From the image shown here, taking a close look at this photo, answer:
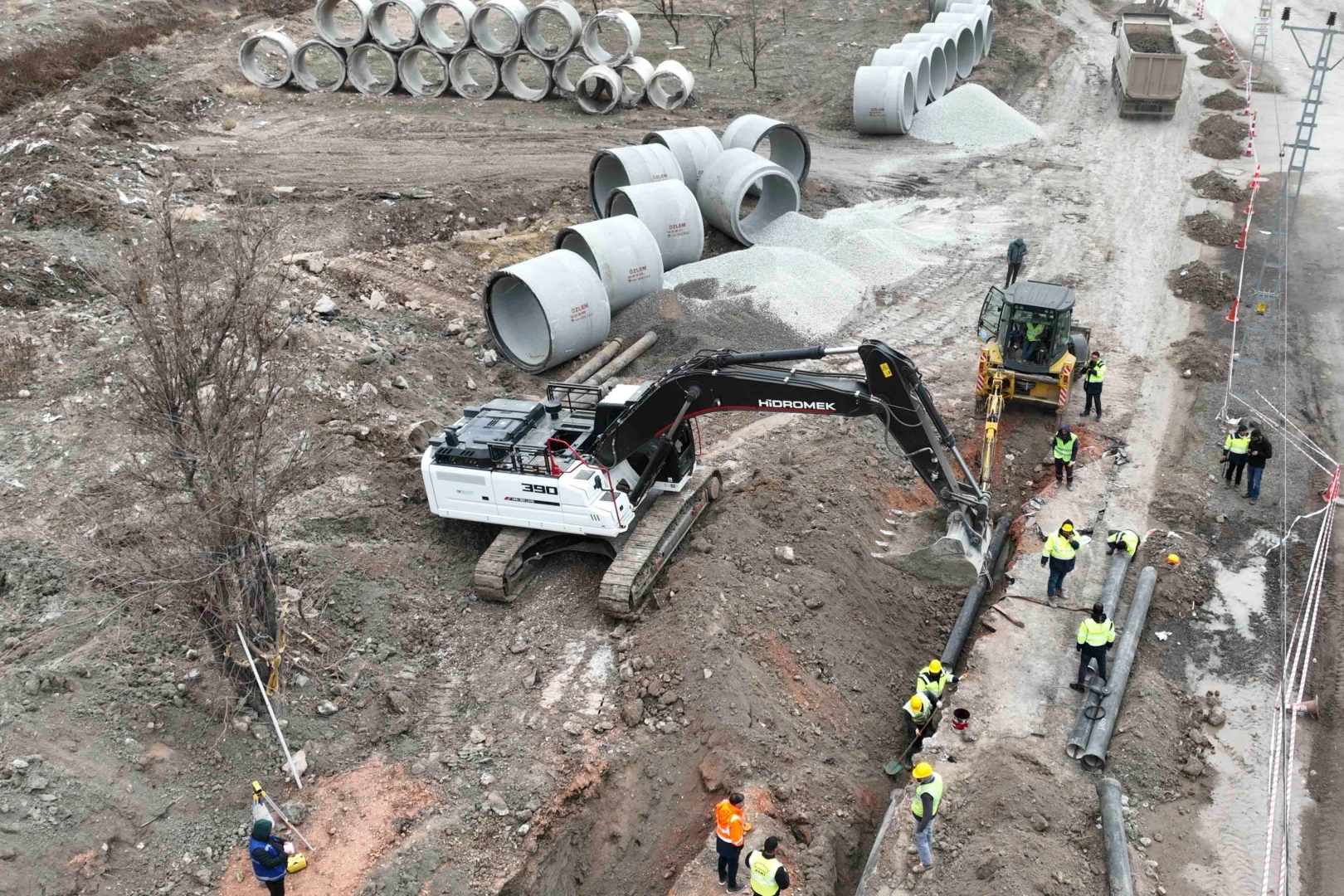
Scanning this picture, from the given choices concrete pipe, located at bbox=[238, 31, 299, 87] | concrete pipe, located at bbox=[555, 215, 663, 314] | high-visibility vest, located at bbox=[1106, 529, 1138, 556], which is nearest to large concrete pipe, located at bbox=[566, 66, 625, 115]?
concrete pipe, located at bbox=[238, 31, 299, 87]

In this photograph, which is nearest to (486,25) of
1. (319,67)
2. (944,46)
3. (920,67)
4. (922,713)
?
(319,67)

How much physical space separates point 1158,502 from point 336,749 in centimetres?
1156

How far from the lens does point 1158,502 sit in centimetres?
1566

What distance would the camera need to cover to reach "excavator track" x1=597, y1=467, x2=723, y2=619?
12.9m

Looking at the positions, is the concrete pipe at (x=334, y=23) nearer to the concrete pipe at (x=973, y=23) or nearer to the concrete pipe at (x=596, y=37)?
the concrete pipe at (x=596, y=37)

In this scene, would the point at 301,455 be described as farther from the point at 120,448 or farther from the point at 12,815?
the point at 12,815

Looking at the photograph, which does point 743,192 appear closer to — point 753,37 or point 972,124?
point 972,124

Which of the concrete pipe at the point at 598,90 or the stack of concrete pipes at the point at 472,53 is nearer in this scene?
the concrete pipe at the point at 598,90

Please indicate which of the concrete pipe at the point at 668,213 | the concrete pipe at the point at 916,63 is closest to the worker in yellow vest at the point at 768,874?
the concrete pipe at the point at 668,213

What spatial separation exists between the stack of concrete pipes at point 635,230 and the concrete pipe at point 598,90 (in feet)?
18.7

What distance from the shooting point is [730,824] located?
32.1 ft

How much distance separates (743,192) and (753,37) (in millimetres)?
13525

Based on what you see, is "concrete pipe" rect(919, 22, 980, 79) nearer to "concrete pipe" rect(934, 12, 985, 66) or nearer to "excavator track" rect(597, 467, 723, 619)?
"concrete pipe" rect(934, 12, 985, 66)

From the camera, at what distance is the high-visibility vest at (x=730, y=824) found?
32.1 ft
